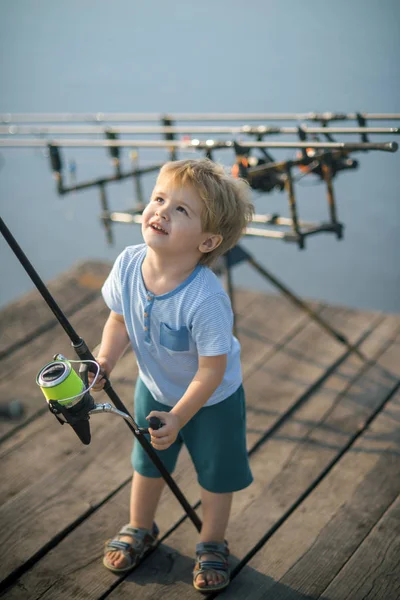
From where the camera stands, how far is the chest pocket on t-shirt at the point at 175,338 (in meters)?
1.69

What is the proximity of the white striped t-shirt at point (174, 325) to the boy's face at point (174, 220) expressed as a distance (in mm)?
98

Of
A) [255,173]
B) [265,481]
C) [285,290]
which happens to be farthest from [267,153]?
[265,481]

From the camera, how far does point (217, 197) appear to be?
65.2 inches

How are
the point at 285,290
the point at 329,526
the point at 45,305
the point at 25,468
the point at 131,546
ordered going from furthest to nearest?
the point at 45,305 → the point at 285,290 → the point at 25,468 → the point at 329,526 → the point at 131,546

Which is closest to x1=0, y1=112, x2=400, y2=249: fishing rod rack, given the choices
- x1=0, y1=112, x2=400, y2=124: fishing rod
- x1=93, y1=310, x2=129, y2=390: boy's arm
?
x1=0, y1=112, x2=400, y2=124: fishing rod

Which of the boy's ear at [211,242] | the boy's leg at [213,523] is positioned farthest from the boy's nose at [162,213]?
the boy's leg at [213,523]

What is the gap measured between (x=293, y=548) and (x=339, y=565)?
0.43ft

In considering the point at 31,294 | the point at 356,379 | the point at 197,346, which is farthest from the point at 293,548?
the point at 31,294

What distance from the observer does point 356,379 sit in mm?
2783

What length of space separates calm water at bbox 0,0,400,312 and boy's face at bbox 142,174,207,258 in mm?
2445

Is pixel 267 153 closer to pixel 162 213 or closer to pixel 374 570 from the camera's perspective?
pixel 162 213

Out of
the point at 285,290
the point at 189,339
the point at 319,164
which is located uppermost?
the point at 319,164

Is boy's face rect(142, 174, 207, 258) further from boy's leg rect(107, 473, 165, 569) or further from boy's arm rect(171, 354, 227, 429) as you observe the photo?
boy's leg rect(107, 473, 165, 569)

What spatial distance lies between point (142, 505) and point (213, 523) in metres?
0.20
